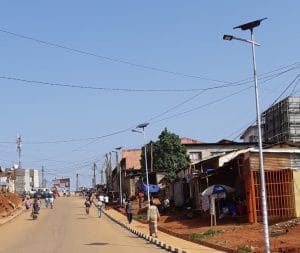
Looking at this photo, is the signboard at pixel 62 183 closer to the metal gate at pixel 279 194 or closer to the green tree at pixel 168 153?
the green tree at pixel 168 153

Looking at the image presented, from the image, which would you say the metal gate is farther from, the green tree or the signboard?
the signboard

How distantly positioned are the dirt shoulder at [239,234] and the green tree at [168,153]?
28.6 meters

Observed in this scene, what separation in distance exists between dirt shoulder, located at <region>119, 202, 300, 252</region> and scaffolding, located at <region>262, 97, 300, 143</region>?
18666mm

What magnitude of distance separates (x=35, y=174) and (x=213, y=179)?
150867mm

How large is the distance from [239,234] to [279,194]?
16.7ft

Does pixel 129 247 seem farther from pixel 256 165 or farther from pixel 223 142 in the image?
pixel 223 142

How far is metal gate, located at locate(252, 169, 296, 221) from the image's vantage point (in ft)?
89.6

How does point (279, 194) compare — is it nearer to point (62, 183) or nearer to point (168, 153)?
point (168, 153)

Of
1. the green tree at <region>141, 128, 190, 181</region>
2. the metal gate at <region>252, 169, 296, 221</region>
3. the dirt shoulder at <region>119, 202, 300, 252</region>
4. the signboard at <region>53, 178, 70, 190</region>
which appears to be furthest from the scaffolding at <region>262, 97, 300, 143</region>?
the signboard at <region>53, 178, 70, 190</region>

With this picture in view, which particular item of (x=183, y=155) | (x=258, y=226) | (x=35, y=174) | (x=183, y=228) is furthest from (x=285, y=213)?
(x=35, y=174)

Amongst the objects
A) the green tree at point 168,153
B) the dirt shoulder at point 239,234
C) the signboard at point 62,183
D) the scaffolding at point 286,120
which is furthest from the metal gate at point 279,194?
the signboard at point 62,183

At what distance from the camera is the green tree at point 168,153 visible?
63.1 m

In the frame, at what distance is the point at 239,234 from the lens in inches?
922

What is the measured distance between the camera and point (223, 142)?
6469 cm
